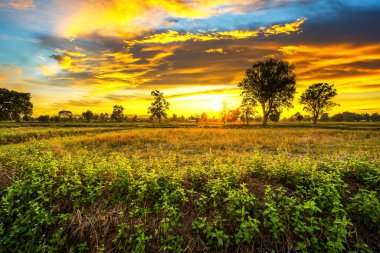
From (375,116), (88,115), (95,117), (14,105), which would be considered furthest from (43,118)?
(375,116)

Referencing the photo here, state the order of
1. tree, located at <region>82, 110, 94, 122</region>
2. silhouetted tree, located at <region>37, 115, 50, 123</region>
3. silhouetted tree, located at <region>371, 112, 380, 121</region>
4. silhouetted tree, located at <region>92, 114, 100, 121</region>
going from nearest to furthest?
silhouetted tree, located at <region>37, 115, 50, 123</region>
tree, located at <region>82, 110, 94, 122</region>
silhouetted tree, located at <region>371, 112, 380, 121</region>
silhouetted tree, located at <region>92, 114, 100, 121</region>

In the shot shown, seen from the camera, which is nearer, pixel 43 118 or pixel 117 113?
pixel 43 118

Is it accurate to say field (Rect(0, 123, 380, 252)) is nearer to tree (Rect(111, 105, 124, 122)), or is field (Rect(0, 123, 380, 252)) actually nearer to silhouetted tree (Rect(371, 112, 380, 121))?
tree (Rect(111, 105, 124, 122))

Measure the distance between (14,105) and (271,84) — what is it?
89.6 meters

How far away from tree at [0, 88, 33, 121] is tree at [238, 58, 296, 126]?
265 ft

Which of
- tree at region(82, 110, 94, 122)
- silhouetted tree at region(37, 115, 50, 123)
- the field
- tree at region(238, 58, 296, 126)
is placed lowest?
the field

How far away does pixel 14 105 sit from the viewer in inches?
3162

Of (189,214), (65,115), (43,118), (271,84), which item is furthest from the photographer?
(65,115)

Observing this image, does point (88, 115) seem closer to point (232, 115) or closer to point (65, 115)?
point (65, 115)

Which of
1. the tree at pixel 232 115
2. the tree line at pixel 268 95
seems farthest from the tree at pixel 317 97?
the tree at pixel 232 115

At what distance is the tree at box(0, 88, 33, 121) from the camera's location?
7838cm

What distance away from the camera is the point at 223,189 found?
5875mm

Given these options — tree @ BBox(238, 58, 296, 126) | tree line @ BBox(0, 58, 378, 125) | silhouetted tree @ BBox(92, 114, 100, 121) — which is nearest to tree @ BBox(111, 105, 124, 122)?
silhouetted tree @ BBox(92, 114, 100, 121)

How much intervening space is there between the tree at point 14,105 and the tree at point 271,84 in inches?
3176
